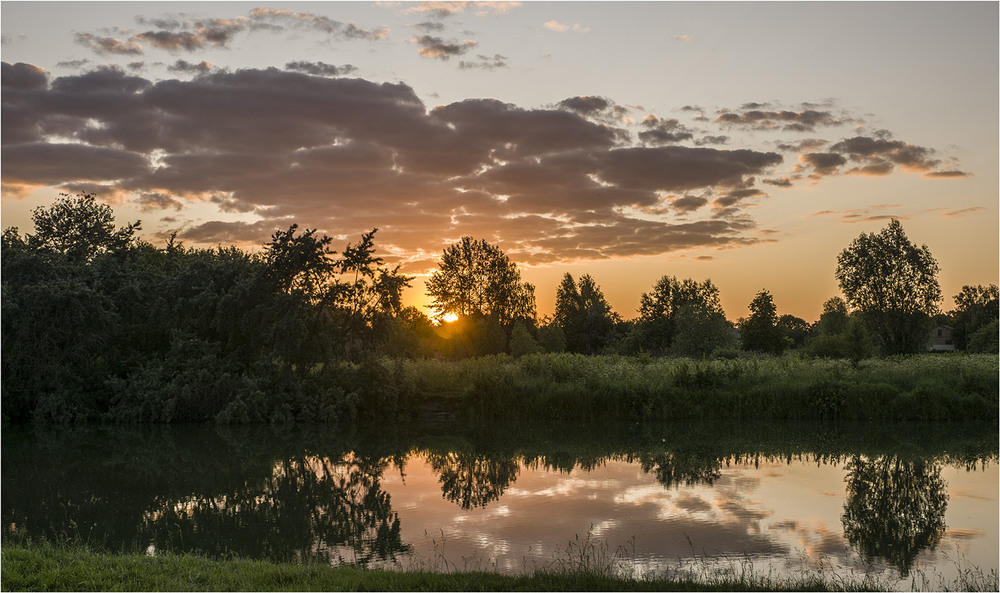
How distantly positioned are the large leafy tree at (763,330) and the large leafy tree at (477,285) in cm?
2117

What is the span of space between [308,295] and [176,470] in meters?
12.5

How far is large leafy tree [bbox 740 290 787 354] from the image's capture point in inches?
2734

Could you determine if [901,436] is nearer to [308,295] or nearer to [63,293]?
[308,295]

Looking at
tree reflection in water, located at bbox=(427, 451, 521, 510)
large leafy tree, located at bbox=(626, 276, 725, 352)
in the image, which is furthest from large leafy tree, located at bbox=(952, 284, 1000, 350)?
tree reflection in water, located at bbox=(427, 451, 521, 510)

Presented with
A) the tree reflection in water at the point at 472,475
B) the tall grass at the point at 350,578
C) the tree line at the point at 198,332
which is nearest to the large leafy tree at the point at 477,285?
the tree line at the point at 198,332

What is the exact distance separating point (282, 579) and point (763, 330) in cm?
6614

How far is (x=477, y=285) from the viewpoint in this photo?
7719 centimetres

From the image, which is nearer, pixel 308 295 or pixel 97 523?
pixel 97 523

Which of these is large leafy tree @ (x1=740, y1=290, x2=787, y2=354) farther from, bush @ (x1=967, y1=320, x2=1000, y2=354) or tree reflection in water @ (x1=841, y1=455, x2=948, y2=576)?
tree reflection in water @ (x1=841, y1=455, x2=948, y2=576)

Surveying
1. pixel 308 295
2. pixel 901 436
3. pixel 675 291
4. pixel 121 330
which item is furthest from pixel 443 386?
pixel 675 291

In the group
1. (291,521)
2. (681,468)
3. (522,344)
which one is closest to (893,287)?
(522,344)

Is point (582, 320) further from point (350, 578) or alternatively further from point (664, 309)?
point (350, 578)

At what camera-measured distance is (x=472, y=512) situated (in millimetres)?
16078

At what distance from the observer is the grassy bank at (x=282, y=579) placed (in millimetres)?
9023
